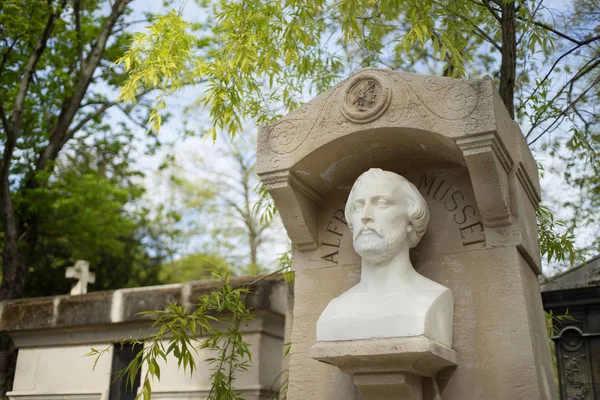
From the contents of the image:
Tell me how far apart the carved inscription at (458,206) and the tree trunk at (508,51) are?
142 cm

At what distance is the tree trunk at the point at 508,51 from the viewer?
4.77 metres

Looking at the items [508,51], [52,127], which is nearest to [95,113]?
[52,127]

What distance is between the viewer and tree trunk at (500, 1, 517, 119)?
477cm

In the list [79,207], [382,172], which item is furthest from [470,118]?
[79,207]

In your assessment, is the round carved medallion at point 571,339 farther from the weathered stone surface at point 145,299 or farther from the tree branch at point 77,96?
the tree branch at point 77,96

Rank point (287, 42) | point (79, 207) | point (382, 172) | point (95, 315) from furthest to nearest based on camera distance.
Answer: point (79, 207) → point (95, 315) → point (287, 42) → point (382, 172)

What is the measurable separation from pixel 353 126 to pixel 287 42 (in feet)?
5.30

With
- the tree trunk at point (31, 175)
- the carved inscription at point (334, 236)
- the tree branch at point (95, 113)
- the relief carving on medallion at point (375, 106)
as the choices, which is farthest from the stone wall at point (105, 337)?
the tree branch at point (95, 113)

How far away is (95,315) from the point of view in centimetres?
621

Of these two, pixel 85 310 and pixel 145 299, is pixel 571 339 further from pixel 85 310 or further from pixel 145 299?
pixel 85 310

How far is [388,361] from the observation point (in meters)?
3.06

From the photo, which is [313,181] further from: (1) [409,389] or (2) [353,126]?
(1) [409,389]

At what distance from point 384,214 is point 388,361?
773 millimetres

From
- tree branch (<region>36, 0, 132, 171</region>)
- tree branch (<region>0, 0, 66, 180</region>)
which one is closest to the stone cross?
tree branch (<region>0, 0, 66, 180</region>)
